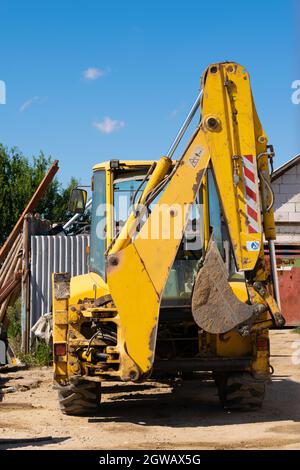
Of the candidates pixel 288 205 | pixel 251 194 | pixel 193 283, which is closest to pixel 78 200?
pixel 193 283

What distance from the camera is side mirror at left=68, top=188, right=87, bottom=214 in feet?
28.8

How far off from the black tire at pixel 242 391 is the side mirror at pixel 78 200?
2549mm

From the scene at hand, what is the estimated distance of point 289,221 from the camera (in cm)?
2328

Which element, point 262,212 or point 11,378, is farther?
point 11,378

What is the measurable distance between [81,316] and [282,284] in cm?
1361

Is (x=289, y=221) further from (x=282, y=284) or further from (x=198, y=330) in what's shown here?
(x=198, y=330)

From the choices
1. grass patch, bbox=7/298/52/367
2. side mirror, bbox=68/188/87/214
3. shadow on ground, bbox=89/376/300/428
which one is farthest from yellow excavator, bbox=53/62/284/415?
grass patch, bbox=7/298/52/367

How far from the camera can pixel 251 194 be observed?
25.4ft

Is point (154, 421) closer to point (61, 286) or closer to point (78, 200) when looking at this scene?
point (61, 286)

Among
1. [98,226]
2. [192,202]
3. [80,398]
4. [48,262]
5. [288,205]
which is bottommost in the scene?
[80,398]

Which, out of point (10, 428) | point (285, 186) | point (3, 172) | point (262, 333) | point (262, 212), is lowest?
point (10, 428)

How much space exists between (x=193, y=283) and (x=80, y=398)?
5.96ft
